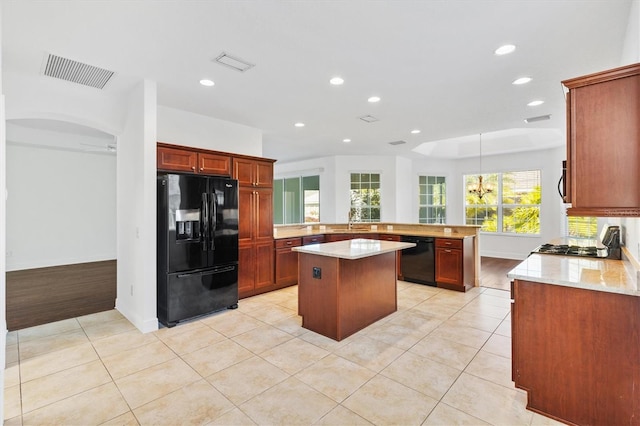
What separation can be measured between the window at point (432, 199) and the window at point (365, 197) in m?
1.55

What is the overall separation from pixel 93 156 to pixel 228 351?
6.65 metres

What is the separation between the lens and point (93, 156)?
716 centimetres

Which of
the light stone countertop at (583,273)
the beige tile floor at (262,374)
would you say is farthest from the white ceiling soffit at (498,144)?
the light stone countertop at (583,273)

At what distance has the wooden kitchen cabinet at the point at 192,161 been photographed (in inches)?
148

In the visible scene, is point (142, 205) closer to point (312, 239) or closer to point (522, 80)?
point (312, 239)

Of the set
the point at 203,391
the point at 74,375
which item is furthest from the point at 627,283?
the point at 74,375

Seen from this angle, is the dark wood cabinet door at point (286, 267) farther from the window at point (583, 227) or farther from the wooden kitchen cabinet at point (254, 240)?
the window at point (583, 227)

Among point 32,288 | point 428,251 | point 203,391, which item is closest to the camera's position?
point 203,391

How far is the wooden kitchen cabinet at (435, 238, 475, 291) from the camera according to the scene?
4980 millimetres

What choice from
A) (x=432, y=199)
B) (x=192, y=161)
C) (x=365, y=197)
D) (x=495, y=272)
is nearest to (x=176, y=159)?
(x=192, y=161)

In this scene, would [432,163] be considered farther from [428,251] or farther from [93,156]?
[93,156]

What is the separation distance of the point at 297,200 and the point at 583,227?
6.94m

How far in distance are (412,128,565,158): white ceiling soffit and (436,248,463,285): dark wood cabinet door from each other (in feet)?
10.2

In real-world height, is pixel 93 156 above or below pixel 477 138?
below
